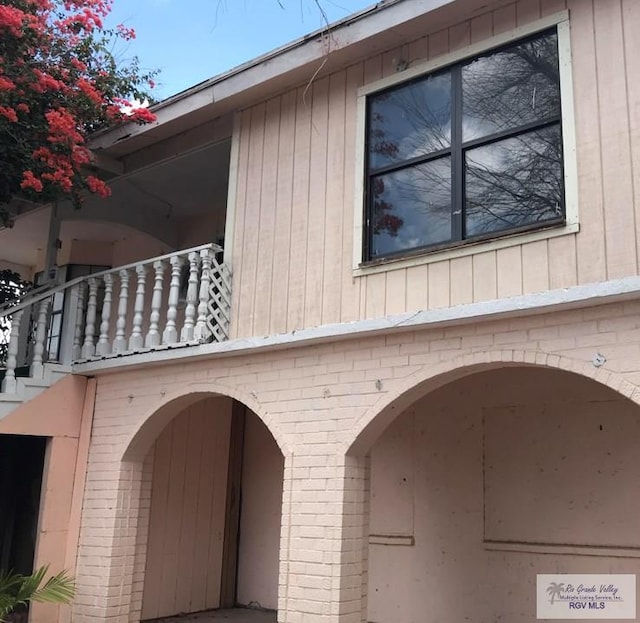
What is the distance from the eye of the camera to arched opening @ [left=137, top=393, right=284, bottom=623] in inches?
336

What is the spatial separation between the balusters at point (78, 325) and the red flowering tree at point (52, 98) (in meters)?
0.96

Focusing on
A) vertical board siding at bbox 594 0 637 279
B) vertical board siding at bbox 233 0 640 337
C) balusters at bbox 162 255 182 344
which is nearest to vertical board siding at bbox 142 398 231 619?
balusters at bbox 162 255 182 344

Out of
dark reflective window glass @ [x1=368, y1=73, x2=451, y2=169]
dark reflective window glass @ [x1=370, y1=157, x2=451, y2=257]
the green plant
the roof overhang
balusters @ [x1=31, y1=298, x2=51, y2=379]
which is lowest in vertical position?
the green plant

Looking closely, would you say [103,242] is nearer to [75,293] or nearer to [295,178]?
[75,293]

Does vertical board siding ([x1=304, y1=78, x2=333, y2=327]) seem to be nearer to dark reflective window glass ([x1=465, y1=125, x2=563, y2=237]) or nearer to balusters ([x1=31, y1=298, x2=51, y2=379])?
dark reflective window glass ([x1=465, y1=125, x2=563, y2=237])

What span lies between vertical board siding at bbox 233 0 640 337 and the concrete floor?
3.47 meters

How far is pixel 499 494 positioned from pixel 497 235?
2849 millimetres

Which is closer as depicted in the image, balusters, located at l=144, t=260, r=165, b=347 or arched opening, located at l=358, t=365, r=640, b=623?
arched opening, located at l=358, t=365, r=640, b=623

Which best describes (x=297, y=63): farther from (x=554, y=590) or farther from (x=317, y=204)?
(x=554, y=590)

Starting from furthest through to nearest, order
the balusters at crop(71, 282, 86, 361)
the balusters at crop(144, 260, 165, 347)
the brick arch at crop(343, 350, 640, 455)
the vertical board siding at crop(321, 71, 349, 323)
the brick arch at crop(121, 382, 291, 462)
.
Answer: the balusters at crop(71, 282, 86, 361) → the balusters at crop(144, 260, 165, 347) → the brick arch at crop(121, 382, 291, 462) → the vertical board siding at crop(321, 71, 349, 323) → the brick arch at crop(343, 350, 640, 455)

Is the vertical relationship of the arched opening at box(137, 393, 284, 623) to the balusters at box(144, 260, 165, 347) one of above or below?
below

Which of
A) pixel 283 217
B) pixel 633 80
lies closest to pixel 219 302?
pixel 283 217

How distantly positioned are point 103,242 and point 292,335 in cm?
543

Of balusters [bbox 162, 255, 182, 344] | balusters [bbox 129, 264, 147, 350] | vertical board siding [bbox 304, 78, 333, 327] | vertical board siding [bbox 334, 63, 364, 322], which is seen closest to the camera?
vertical board siding [bbox 334, 63, 364, 322]
